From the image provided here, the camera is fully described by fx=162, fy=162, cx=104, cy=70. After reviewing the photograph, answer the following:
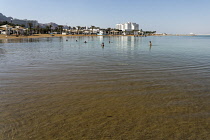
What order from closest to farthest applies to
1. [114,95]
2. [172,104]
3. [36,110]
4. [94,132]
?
1. [94,132]
2. [36,110]
3. [172,104]
4. [114,95]

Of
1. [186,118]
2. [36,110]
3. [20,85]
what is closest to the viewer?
[186,118]

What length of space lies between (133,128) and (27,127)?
12.2ft

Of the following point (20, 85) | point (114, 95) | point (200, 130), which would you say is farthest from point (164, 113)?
point (20, 85)

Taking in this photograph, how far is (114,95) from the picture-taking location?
8953 millimetres

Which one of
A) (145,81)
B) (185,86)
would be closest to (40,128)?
(145,81)

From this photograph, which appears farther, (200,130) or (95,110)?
(95,110)

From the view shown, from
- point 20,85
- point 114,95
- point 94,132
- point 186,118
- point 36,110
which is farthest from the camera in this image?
point 20,85

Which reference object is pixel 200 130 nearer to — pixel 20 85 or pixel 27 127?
pixel 27 127

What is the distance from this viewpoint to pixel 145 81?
11.6 m

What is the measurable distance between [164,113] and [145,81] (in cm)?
489

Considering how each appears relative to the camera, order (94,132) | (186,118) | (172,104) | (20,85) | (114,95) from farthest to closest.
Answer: (20,85)
(114,95)
(172,104)
(186,118)
(94,132)

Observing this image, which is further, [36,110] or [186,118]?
[36,110]

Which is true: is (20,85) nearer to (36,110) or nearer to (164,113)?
(36,110)

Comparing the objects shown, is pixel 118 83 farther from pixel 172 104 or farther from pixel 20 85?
pixel 20 85
